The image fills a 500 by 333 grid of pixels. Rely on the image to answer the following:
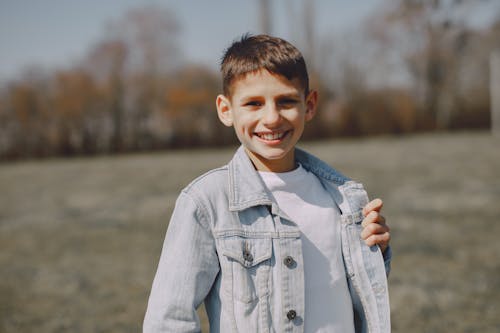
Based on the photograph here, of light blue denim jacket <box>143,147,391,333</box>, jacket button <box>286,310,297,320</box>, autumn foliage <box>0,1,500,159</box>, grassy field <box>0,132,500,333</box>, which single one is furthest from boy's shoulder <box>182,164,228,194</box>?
autumn foliage <box>0,1,500,159</box>

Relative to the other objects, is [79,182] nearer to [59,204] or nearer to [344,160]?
[59,204]

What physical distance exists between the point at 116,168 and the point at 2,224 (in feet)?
19.9

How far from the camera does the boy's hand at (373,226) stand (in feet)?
5.11

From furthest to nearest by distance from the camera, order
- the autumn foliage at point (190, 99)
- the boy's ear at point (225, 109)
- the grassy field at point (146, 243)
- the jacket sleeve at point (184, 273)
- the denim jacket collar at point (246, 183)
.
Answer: the autumn foliage at point (190, 99) → the grassy field at point (146, 243) → the boy's ear at point (225, 109) → the denim jacket collar at point (246, 183) → the jacket sleeve at point (184, 273)

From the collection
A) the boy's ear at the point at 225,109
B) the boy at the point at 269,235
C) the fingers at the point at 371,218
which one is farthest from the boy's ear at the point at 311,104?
the fingers at the point at 371,218

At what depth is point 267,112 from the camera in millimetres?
1471

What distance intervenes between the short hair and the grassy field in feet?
8.44

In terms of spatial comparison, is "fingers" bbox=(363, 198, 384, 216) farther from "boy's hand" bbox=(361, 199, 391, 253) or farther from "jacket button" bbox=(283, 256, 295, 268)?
"jacket button" bbox=(283, 256, 295, 268)

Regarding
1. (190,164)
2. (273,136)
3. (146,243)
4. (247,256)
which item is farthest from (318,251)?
(190,164)

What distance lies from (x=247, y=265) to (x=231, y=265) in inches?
1.7

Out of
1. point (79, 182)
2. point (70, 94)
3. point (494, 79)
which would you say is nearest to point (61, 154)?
point (70, 94)

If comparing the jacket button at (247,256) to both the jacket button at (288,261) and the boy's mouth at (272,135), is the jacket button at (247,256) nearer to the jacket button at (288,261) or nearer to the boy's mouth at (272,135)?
the jacket button at (288,261)

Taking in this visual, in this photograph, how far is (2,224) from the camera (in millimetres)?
7516

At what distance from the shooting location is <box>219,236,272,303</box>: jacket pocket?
55.2 inches
